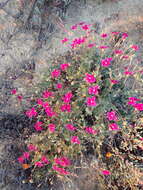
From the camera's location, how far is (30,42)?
15.0 ft

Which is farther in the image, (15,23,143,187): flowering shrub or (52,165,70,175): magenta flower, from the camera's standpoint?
(15,23,143,187): flowering shrub

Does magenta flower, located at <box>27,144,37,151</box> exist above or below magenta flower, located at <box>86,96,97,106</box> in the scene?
below

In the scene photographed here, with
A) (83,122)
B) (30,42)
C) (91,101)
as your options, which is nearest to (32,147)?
(83,122)

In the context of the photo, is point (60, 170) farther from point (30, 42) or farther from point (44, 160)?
point (30, 42)

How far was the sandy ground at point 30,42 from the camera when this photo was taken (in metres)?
3.71

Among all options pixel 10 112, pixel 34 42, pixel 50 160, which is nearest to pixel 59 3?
pixel 34 42

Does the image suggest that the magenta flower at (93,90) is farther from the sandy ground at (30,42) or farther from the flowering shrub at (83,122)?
the sandy ground at (30,42)

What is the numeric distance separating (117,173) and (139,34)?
317 centimetres

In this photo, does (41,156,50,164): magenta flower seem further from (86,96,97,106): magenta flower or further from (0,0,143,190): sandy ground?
(86,96,97,106): magenta flower

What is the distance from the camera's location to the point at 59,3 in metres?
4.88

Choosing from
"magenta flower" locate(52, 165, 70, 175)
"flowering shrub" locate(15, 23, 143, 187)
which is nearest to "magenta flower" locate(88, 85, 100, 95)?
"flowering shrub" locate(15, 23, 143, 187)

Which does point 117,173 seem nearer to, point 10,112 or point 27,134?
point 27,134

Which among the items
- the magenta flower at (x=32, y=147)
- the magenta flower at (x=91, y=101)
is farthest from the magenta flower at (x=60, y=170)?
the magenta flower at (x=91, y=101)

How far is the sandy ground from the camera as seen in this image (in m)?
3.71
